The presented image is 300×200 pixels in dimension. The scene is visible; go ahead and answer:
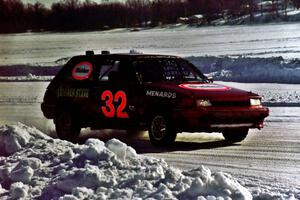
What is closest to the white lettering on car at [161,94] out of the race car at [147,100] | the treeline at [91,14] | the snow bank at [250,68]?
the race car at [147,100]

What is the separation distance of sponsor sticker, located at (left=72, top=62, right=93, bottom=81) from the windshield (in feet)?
2.69

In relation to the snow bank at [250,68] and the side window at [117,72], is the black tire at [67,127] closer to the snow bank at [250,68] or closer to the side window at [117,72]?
the side window at [117,72]

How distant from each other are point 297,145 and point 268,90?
9.78m

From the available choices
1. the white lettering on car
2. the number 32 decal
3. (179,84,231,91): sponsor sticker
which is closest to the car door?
the number 32 decal

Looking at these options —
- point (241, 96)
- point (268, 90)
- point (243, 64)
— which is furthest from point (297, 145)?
point (243, 64)

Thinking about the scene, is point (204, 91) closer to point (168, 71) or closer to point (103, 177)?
point (168, 71)

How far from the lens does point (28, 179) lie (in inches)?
235

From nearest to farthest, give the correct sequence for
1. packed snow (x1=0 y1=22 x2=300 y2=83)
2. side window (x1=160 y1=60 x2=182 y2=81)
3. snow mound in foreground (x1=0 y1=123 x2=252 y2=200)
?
snow mound in foreground (x1=0 y1=123 x2=252 y2=200)
side window (x1=160 y1=60 x2=182 y2=81)
packed snow (x1=0 y1=22 x2=300 y2=83)

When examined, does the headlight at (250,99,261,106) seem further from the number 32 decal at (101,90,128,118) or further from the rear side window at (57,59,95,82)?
the rear side window at (57,59,95,82)

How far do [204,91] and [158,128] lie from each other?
74 cm

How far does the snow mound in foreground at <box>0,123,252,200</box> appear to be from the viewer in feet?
17.6

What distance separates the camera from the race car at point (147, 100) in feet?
29.3

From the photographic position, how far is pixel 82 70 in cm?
1027

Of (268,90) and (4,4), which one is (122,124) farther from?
(268,90)
